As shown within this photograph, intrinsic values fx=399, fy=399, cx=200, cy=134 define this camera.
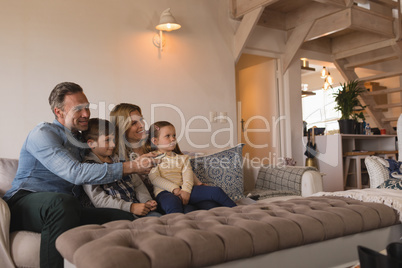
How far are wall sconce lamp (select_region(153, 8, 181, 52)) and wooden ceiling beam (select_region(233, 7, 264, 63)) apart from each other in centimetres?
89

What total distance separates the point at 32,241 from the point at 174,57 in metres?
2.70

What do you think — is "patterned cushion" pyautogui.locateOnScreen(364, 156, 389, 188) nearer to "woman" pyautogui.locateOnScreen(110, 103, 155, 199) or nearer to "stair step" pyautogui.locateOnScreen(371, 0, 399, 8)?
"woman" pyautogui.locateOnScreen(110, 103, 155, 199)

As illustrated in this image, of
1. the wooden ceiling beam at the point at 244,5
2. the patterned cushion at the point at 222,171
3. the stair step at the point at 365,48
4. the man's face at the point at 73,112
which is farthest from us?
the stair step at the point at 365,48

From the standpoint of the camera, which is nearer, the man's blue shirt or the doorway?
the man's blue shirt

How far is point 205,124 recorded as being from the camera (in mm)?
4309

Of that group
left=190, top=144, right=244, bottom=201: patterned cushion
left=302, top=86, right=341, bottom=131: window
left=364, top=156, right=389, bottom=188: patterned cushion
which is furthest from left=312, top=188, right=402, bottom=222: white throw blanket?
left=302, top=86, right=341, bottom=131: window

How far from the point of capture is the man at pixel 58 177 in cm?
174

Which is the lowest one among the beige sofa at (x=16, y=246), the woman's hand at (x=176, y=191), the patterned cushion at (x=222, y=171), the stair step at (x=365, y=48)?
the beige sofa at (x=16, y=246)

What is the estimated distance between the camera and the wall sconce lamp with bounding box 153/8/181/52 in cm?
377

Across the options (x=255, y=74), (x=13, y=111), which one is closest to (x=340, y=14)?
(x=255, y=74)

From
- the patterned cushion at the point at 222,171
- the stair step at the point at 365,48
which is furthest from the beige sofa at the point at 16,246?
the stair step at the point at 365,48

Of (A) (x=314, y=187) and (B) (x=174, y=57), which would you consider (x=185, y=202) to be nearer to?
(A) (x=314, y=187)

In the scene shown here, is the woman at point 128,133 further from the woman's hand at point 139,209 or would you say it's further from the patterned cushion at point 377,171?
the patterned cushion at point 377,171

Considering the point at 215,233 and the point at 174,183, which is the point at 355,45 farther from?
the point at 215,233
